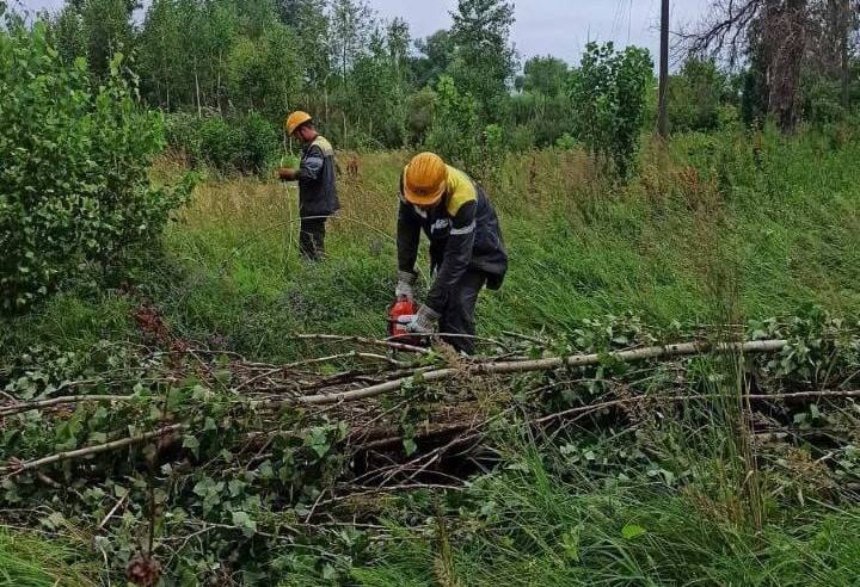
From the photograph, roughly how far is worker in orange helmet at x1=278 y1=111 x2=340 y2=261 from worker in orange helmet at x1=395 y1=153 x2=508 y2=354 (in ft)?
8.44

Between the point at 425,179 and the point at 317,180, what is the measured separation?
327cm

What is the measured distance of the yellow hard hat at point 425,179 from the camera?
4.25 m

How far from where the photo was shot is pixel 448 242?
14.4 feet

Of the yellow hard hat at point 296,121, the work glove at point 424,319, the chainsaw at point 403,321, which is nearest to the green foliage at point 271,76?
the yellow hard hat at point 296,121

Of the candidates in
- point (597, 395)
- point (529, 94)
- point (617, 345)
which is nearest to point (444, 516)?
point (597, 395)

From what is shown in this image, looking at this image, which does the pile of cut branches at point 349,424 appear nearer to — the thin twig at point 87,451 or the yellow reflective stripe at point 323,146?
the thin twig at point 87,451

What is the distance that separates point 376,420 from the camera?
3.14m

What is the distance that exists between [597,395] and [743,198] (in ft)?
17.7

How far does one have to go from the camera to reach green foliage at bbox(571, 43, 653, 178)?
28.5 ft

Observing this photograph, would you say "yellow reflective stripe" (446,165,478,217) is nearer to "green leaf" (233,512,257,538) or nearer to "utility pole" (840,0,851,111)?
"green leaf" (233,512,257,538)

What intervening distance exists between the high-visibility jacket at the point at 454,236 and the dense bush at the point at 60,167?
7.31ft

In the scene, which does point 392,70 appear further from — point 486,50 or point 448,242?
point 448,242

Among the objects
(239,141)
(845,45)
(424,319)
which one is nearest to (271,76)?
(239,141)

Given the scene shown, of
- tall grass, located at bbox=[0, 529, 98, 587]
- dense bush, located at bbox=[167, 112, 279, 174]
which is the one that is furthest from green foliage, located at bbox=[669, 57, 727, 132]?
tall grass, located at bbox=[0, 529, 98, 587]
